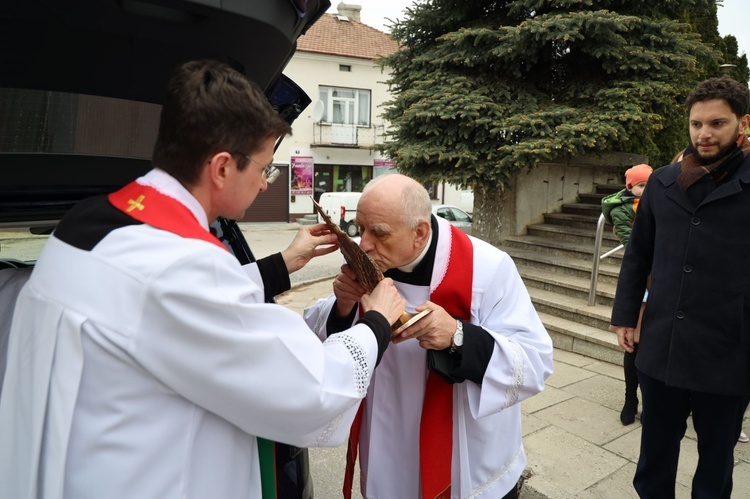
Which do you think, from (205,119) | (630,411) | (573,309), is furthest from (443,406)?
(573,309)

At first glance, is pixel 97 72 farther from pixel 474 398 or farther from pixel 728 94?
pixel 728 94

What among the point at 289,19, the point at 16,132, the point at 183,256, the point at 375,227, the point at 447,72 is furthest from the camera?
the point at 447,72

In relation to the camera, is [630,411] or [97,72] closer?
[97,72]

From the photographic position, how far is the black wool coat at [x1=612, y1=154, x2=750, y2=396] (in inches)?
93.2

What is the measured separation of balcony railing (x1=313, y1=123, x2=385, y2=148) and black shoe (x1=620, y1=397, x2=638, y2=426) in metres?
21.4

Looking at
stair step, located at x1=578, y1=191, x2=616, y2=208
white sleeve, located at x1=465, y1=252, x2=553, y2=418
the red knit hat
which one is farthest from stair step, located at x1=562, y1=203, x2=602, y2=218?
white sleeve, located at x1=465, y1=252, x2=553, y2=418

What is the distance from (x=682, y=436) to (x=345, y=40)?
24.6 m

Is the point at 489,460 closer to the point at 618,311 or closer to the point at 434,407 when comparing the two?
the point at 434,407

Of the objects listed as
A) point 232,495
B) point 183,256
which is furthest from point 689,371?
point 183,256

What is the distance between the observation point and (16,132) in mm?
1703

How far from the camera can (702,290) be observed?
2.43 m

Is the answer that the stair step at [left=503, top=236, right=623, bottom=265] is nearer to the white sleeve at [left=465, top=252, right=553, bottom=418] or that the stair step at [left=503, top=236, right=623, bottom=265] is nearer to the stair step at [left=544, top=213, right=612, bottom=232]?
the stair step at [left=544, top=213, right=612, bottom=232]

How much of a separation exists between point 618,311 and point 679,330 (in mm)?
395

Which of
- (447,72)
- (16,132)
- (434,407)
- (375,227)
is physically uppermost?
(447,72)
